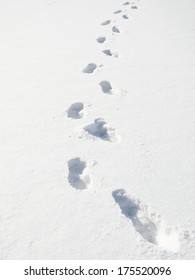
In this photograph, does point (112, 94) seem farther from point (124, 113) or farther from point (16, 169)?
point (16, 169)

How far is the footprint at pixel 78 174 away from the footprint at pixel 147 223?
22cm

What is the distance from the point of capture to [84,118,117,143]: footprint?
2580 mm

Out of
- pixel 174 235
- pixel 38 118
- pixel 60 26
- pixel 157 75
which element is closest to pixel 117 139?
pixel 38 118

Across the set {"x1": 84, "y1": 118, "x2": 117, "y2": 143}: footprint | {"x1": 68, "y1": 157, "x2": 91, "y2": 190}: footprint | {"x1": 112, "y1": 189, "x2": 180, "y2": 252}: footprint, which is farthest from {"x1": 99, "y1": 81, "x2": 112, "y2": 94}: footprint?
{"x1": 112, "y1": 189, "x2": 180, "y2": 252}: footprint

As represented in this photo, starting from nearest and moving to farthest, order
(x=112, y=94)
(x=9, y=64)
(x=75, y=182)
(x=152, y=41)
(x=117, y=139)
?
1. (x=75, y=182)
2. (x=117, y=139)
3. (x=112, y=94)
4. (x=9, y=64)
5. (x=152, y=41)

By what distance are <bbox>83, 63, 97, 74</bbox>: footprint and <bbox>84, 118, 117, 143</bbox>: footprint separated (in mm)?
989

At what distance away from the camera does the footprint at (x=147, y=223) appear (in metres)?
1.83

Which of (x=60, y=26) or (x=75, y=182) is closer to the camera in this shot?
(x=75, y=182)

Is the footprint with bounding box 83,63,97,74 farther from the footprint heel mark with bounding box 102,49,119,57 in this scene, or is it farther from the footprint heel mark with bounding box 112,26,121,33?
the footprint heel mark with bounding box 112,26,121,33

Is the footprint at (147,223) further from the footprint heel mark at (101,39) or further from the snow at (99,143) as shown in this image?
the footprint heel mark at (101,39)

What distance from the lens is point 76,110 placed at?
2.96 m

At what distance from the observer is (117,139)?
256 centimetres

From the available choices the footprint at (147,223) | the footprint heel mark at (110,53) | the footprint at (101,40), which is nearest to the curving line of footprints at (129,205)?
the footprint at (147,223)
